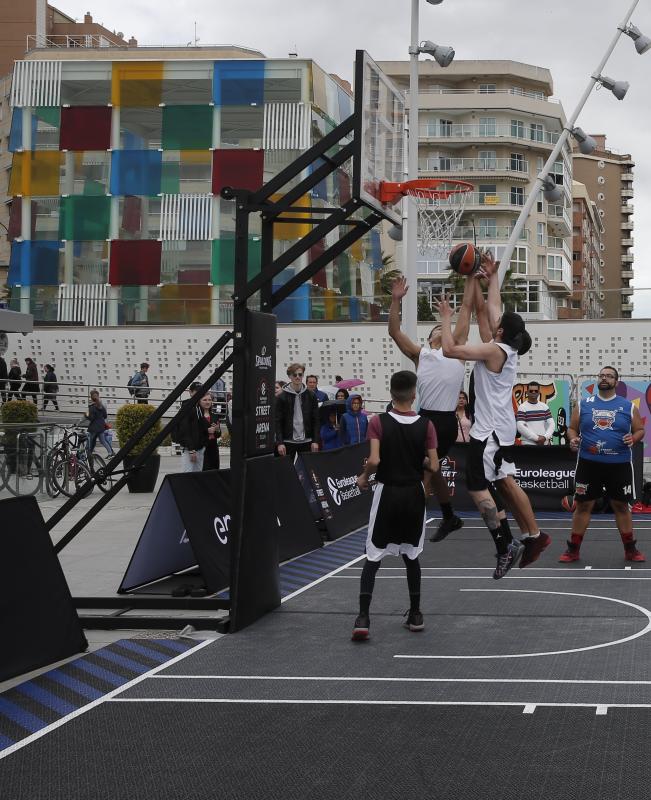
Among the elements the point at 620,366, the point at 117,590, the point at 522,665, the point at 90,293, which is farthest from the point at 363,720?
the point at 90,293

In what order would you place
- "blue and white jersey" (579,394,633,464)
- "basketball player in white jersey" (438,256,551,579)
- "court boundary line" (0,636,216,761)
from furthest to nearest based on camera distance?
1. "blue and white jersey" (579,394,633,464)
2. "basketball player in white jersey" (438,256,551,579)
3. "court boundary line" (0,636,216,761)

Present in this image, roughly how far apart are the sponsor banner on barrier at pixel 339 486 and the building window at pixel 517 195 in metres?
70.1

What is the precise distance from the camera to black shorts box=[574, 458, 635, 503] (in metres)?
12.7

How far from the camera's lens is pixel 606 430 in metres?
12.7

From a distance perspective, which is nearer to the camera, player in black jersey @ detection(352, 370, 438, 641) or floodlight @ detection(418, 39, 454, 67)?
player in black jersey @ detection(352, 370, 438, 641)

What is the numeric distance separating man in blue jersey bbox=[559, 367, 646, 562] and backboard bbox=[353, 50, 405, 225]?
11.1 feet

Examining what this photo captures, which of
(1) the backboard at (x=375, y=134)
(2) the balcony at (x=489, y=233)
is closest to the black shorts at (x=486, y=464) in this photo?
(1) the backboard at (x=375, y=134)

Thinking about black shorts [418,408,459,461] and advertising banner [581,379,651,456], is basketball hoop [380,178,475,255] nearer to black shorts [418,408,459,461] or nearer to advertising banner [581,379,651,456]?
advertising banner [581,379,651,456]

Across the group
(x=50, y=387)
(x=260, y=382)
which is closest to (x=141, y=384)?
(x=50, y=387)

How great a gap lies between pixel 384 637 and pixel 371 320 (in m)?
24.4

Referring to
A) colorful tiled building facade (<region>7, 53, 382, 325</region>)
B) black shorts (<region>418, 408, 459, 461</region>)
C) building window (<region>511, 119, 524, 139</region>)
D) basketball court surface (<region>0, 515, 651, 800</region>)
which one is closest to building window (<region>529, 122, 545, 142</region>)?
building window (<region>511, 119, 524, 139</region>)

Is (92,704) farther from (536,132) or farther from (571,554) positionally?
(536,132)

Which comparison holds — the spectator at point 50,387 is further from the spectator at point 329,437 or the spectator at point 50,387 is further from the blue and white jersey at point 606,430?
the blue and white jersey at point 606,430

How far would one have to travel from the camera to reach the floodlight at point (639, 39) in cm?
2525
